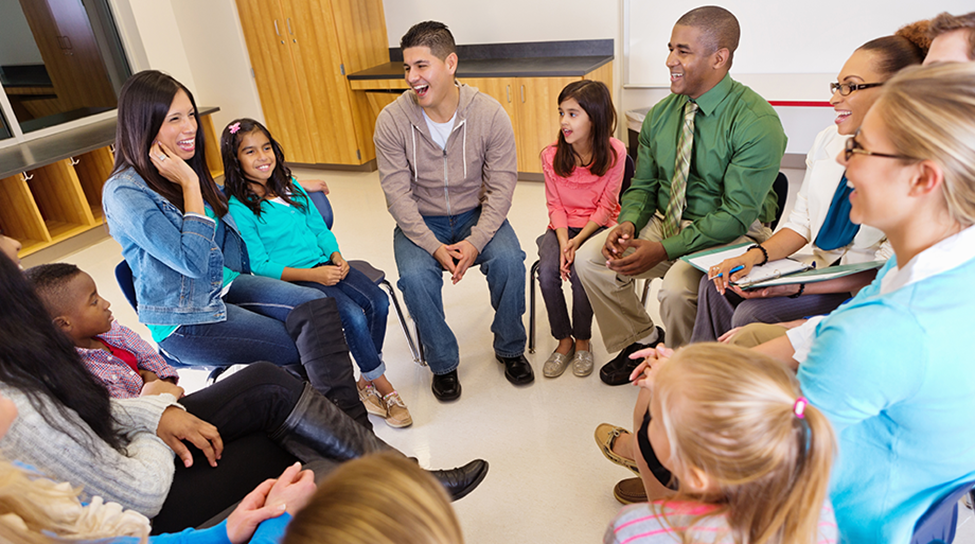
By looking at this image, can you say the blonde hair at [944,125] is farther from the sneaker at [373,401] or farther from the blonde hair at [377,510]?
the sneaker at [373,401]

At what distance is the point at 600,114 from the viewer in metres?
2.25

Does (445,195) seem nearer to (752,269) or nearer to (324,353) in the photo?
(324,353)

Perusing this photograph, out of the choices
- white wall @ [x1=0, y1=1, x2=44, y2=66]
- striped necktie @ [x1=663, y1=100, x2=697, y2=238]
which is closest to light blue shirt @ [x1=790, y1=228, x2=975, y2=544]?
striped necktie @ [x1=663, y1=100, x2=697, y2=238]

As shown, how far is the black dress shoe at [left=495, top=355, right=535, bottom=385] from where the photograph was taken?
232 centimetres

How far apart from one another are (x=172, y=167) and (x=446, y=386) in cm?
120

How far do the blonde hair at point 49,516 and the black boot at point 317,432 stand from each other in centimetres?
45

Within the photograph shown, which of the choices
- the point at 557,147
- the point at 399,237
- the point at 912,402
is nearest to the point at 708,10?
the point at 557,147

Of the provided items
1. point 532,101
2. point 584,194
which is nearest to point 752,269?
point 584,194

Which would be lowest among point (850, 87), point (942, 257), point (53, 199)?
point (53, 199)

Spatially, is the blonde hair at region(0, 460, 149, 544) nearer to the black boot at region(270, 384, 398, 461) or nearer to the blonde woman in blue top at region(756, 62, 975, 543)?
the black boot at region(270, 384, 398, 461)

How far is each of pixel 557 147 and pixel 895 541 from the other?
5.73 feet

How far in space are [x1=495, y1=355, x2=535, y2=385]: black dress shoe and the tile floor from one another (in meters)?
0.03

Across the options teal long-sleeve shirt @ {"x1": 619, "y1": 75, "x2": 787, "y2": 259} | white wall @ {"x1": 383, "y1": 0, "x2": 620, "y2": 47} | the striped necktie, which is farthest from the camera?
white wall @ {"x1": 383, "y1": 0, "x2": 620, "y2": 47}

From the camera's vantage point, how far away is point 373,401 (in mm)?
2207
